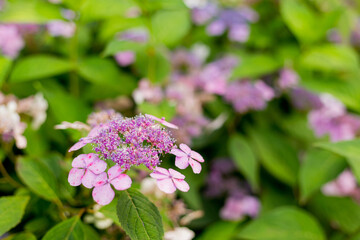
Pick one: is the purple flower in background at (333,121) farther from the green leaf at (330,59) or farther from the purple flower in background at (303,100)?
the green leaf at (330,59)

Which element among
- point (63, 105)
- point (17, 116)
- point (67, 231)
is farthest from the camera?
point (63, 105)

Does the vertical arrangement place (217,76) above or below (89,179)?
below

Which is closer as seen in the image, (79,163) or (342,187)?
(79,163)

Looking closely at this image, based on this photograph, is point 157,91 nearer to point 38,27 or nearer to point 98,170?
point 38,27

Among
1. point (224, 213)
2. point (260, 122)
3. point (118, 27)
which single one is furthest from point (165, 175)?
point (260, 122)

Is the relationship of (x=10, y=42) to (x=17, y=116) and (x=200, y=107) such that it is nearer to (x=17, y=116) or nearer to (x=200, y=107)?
(x=17, y=116)

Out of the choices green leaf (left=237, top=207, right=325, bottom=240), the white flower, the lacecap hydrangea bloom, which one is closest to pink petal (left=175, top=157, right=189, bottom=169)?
the lacecap hydrangea bloom

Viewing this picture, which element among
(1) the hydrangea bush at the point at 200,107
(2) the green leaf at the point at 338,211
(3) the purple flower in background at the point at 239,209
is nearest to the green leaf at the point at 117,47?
(1) the hydrangea bush at the point at 200,107

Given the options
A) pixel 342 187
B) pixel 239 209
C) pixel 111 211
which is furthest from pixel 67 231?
pixel 342 187
